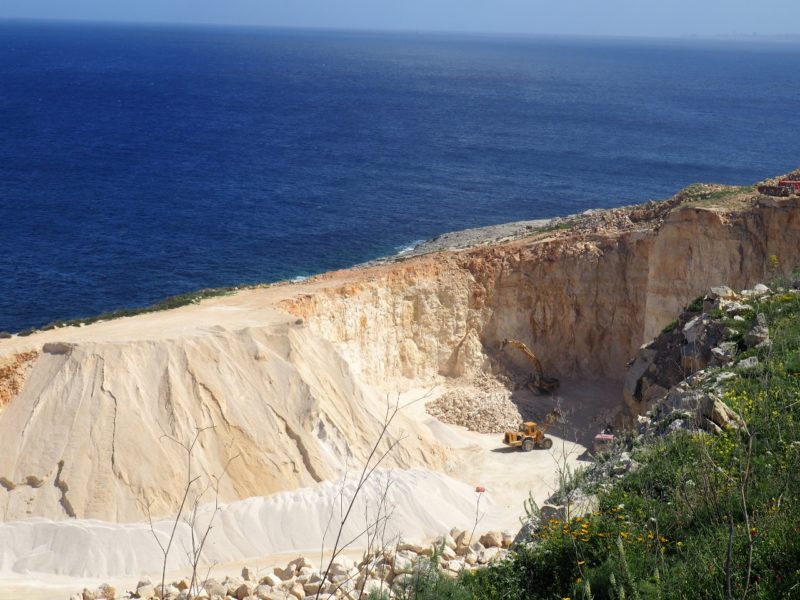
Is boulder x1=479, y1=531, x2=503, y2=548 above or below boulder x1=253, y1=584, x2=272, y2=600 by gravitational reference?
above

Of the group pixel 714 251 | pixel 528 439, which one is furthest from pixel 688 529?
pixel 714 251

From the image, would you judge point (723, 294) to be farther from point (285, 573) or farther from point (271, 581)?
point (271, 581)

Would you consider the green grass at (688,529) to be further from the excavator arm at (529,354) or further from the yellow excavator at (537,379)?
the excavator arm at (529,354)

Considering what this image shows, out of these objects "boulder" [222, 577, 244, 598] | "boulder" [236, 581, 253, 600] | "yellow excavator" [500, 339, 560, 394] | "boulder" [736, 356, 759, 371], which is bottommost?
"yellow excavator" [500, 339, 560, 394]

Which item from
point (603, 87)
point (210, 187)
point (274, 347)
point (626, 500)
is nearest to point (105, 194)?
point (210, 187)

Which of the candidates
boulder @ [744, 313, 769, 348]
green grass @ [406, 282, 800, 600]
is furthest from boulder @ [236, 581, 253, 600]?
boulder @ [744, 313, 769, 348]

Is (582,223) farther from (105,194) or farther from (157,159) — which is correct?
(157,159)

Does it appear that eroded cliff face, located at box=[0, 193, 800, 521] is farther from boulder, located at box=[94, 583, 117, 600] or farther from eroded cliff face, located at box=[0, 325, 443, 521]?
boulder, located at box=[94, 583, 117, 600]
